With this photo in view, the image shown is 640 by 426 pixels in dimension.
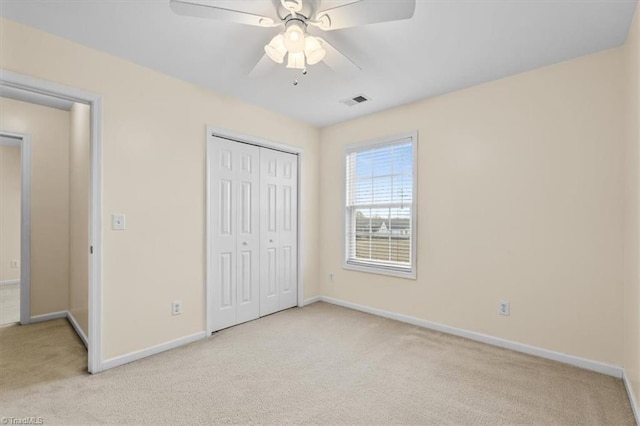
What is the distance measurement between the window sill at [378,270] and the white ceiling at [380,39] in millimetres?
2022

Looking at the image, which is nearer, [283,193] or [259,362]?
[259,362]

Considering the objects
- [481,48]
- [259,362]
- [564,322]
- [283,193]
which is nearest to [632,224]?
[564,322]

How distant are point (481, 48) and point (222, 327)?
354 centimetres

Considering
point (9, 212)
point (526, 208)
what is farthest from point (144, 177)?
point (9, 212)

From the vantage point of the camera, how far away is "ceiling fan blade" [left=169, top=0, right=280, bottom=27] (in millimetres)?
1552

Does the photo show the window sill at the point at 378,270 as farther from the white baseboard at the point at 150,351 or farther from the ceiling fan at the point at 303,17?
the ceiling fan at the point at 303,17

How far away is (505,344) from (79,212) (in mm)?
4533

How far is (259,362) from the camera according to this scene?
2535mm

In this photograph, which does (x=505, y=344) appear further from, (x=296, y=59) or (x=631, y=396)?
(x=296, y=59)

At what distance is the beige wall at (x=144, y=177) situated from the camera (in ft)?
7.57

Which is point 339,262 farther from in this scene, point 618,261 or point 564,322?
point 618,261

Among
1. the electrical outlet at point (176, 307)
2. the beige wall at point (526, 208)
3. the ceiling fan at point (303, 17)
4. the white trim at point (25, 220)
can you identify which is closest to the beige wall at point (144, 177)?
the electrical outlet at point (176, 307)

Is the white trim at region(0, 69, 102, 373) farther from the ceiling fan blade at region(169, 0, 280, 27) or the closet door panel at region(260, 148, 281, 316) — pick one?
the closet door panel at region(260, 148, 281, 316)

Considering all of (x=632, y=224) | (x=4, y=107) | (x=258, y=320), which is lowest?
(x=258, y=320)
